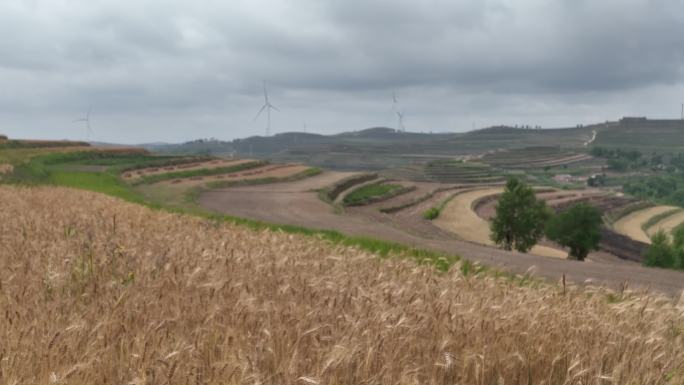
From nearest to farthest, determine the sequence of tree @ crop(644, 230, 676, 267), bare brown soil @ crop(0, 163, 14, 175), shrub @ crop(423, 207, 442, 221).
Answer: bare brown soil @ crop(0, 163, 14, 175), tree @ crop(644, 230, 676, 267), shrub @ crop(423, 207, 442, 221)

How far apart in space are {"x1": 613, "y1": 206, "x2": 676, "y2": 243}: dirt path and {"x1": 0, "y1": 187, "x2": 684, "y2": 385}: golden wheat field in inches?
4101

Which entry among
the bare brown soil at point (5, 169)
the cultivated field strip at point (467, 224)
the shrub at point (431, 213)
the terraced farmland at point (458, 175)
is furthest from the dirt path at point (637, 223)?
the bare brown soil at point (5, 169)

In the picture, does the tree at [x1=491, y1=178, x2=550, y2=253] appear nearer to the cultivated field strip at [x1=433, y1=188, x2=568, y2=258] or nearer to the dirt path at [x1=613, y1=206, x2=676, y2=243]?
the cultivated field strip at [x1=433, y1=188, x2=568, y2=258]

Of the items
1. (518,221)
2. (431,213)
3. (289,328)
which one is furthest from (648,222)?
(289,328)

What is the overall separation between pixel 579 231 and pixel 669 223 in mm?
74029

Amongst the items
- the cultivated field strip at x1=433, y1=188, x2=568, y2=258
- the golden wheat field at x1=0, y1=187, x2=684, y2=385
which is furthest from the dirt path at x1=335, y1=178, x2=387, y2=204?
the golden wheat field at x1=0, y1=187, x2=684, y2=385

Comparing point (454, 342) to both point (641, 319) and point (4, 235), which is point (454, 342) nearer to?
point (641, 319)

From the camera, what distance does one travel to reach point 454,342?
6.17 meters

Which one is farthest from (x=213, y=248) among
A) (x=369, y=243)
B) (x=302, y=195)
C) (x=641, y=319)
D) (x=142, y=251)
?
(x=302, y=195)

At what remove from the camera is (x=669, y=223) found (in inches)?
5202

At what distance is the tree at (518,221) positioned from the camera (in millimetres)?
69188

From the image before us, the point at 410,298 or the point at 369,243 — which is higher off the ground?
the point at 410,298

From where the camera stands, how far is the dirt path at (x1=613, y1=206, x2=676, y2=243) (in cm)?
11061

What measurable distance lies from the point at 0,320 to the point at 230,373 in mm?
2608
